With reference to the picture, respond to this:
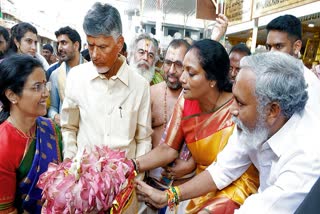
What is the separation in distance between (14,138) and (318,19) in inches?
240

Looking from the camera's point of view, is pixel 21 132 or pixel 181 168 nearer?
pixel 21 132

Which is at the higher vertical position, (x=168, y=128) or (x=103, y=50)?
(x=103, y=50)

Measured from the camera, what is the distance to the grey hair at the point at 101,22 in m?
1.93

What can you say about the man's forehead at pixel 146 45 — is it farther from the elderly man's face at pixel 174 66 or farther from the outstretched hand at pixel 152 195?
the outstretched hand at pixel 152 195

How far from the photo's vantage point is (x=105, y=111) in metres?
2.08

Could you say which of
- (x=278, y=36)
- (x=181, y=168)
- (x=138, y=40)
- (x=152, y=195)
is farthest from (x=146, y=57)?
(x=152, y=195)

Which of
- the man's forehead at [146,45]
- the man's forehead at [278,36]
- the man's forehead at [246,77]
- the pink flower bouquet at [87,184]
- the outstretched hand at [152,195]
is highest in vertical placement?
the man's forehead at [278,36]

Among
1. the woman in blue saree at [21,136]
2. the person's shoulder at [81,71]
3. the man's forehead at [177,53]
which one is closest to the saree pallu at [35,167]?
the woman in blue saree at [21,136]

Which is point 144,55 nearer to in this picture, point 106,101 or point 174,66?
point 174,66

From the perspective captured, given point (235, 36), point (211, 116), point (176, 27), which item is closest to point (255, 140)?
point (211, 116)

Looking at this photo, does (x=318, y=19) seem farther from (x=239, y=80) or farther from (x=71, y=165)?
(x=71, y=165)

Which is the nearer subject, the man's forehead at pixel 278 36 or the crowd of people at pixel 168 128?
the crowd of people at pixel 168 128

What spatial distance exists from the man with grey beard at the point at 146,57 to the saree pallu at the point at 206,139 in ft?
3.63

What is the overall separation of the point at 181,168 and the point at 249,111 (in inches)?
34.4
